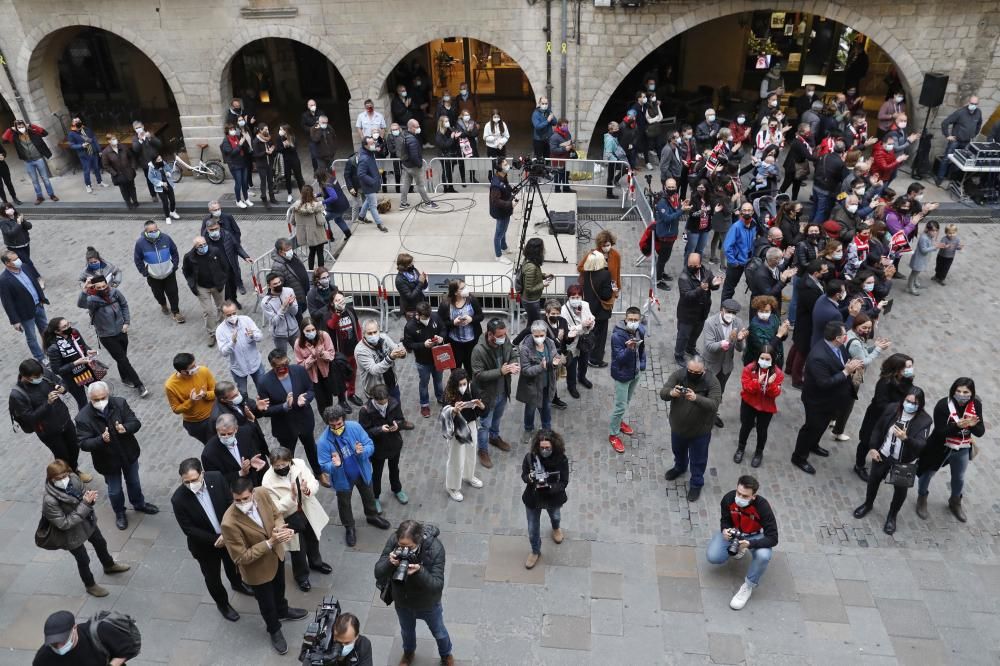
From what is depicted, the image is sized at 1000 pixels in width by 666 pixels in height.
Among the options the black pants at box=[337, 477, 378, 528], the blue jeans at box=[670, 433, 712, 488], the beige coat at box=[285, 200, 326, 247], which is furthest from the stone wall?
the black pants at box=[337, 477, 378, 528]

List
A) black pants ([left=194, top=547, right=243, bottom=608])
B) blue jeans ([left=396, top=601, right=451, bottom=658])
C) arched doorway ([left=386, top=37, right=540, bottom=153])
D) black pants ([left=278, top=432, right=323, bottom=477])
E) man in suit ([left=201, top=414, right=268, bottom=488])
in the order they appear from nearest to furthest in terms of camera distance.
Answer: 1. blue jeans ([left=396, top=601, right=451, bottom=658])
2. black pants ([left=194, top=547, right=243, bottom=608])
3. man in suit ([left=201, top=414, right=268, bottom=488])
4. black pants ([left=278, top=432, right=323, bottom=477])
5. arched doorway ([left=386, top=37, right=540, bottom=153])

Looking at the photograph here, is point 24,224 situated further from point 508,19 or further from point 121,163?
point 508,19

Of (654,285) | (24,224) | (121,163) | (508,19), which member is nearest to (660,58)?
(508,19)

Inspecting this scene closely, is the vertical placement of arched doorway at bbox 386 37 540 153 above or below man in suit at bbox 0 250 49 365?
above

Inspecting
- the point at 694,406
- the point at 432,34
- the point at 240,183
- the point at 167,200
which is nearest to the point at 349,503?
the point at 694,406

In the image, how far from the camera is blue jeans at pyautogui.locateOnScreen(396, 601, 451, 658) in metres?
6.49

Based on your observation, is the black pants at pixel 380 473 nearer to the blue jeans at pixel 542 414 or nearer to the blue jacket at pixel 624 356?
the blue jeans at pixel 542 414

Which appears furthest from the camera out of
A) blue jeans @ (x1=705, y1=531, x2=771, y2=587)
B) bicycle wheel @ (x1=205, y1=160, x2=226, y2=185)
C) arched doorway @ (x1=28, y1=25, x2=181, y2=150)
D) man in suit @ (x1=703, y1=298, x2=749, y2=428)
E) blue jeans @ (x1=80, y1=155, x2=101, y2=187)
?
arched doorway @ (x1=28, y1=25, x2=181, y2=150)

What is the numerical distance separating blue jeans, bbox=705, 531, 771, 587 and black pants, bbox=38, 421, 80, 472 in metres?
6.67

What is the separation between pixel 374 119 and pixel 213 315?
7.31 m

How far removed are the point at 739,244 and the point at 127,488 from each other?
8.61m

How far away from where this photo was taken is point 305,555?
754 cm

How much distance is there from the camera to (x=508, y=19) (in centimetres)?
1723

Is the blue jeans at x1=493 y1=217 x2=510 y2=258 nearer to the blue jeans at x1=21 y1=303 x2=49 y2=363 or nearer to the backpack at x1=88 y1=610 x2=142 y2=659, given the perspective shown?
the blue jeans at x1=21 y1=303 x2=49 y2=363
